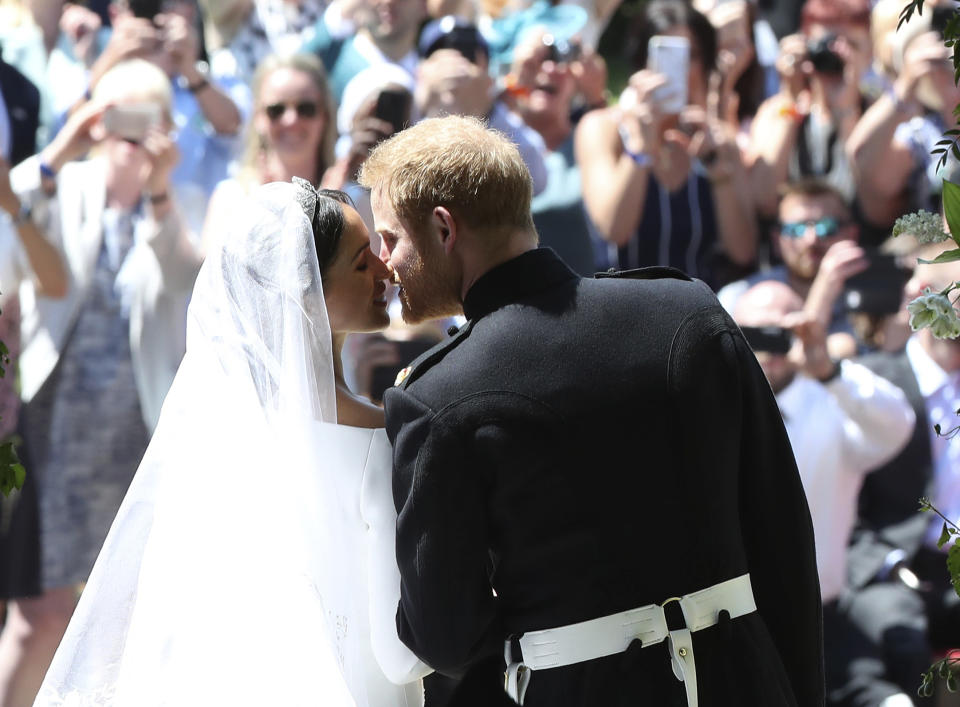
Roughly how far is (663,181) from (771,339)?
894 mm

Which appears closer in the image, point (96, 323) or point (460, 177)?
point (460, 177)

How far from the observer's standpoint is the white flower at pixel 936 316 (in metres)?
1.70

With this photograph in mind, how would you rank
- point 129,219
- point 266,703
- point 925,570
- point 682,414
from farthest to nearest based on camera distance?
point 129,219
point 925,570
point 266,703
point 682,414

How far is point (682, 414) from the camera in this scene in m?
1.88

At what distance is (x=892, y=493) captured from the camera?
202 inches

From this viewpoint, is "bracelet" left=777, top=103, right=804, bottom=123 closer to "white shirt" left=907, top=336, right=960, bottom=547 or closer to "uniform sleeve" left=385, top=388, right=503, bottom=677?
"white shirt" left=907, top=336, right=960, bottom=547

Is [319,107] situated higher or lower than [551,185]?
higher

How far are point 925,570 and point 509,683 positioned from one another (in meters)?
3.61

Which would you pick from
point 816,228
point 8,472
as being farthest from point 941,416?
point 8,472

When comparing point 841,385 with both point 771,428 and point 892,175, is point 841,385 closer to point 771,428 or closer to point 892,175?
point 892,175

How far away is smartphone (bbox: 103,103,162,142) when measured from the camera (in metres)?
5.42

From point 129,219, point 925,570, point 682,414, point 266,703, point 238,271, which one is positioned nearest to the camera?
point 682,414

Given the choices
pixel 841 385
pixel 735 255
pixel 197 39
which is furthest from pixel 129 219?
pixel 841 385

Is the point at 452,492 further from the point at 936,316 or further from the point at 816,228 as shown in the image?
the point at 816,228
